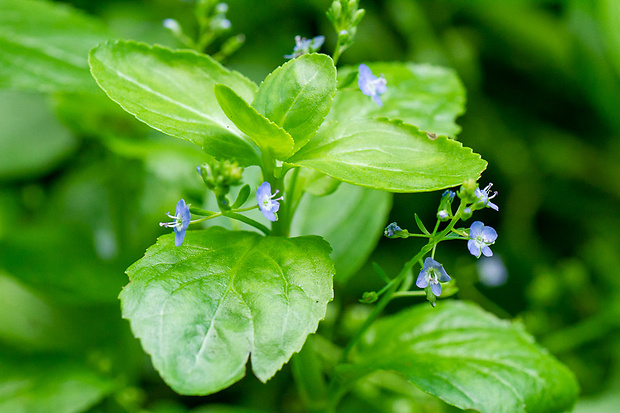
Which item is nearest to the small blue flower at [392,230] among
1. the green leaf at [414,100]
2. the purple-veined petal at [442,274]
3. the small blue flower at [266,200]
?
the purple-veined petal at [442,274]

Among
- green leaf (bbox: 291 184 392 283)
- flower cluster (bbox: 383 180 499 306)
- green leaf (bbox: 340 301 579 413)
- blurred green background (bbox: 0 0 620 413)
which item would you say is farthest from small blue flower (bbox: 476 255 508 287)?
flower cluster (bbox: 383 180 499 306)

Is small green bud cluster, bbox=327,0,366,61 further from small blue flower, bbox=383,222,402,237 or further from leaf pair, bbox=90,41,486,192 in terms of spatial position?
small blue flower, bbox=383,222,402,237

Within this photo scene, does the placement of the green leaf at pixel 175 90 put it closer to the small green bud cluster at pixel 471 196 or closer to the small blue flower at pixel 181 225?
the small blue flower at pixel 181 225

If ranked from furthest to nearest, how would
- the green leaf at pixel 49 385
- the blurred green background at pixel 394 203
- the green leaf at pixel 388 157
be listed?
the blurred green background at pixel 394 203 → the green leaf at pixel 49 385 → the green leaf at pixel 388 157

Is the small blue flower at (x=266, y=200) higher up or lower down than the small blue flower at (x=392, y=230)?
higher up

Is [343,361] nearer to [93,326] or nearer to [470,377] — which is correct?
[470,377]

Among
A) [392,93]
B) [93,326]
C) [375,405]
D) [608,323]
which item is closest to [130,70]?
[392,93]

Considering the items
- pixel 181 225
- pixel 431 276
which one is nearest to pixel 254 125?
pixel 181 225
